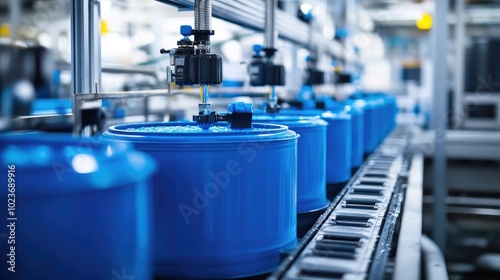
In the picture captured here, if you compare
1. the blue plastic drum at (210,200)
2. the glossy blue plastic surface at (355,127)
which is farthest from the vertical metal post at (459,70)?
the blue plastic drum at (210,200)

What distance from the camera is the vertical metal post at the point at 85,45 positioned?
1.17m

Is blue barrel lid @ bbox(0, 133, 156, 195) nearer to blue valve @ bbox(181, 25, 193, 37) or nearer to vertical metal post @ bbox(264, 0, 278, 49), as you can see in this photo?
blue valve @ bbox(181, 25, 193, 37)

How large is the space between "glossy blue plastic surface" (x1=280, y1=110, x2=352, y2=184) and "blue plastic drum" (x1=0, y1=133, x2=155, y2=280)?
36.1 inches

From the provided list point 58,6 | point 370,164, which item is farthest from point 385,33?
point 370,164

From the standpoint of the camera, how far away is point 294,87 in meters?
3.30

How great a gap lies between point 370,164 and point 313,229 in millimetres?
1046

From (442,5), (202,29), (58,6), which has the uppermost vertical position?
(58,6)

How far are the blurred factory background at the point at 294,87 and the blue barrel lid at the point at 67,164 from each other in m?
0.02

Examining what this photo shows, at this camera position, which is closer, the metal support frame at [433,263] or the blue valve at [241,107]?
the blue valve at [241,107]

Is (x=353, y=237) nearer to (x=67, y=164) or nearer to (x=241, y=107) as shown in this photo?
(x=241, y=107)

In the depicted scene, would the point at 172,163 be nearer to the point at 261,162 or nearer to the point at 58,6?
the point at 261,162

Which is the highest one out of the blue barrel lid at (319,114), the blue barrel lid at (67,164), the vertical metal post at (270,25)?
the vertical metal post at (270,25)

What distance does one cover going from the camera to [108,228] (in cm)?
58

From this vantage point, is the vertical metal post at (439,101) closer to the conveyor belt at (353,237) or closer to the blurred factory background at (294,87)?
the blurred factory background at (294,87)
